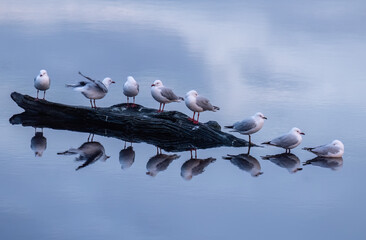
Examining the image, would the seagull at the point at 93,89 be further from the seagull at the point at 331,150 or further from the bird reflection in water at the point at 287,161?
Result: the seagull at the point at 331,150

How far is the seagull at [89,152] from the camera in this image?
11.5m

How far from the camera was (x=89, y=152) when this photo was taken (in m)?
11.8

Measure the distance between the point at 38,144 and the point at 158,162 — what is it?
186 cm

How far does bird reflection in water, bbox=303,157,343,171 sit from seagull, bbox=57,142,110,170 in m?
2.79

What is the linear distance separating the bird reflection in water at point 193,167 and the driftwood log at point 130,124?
0.59 metres

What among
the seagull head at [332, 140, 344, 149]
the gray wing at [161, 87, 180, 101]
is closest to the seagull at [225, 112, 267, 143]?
the seagull head at [332, 140, 344, 149]

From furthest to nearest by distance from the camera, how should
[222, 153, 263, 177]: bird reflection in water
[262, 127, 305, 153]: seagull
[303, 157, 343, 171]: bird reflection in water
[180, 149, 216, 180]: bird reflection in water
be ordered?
[262, 127, 305, 153]: seagull, [303, 157, 343, 171]: bird reflection in water, [222, 153, 263, 177]: bird reflection in water, [180, 149, 216, 180]: bird reflection in water

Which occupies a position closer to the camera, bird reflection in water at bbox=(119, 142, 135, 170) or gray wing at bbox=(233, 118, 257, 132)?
bird reflection in water at bbox=(119, 142, 135, 170)

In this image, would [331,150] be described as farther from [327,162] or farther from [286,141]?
[286,141]

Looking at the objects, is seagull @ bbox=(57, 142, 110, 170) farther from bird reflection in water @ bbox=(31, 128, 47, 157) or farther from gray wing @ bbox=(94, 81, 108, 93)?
gray wing @ bbox=(94, 81, 108, 93)

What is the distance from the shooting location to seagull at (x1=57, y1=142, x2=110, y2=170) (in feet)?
37.6

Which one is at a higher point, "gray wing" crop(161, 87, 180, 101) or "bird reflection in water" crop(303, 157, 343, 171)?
"gray wing" crop(161, 87, 180, 101)

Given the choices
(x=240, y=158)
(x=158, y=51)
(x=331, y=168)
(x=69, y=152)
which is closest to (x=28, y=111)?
(x=69, y=152)

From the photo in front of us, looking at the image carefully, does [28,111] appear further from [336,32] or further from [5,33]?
[336,32]
